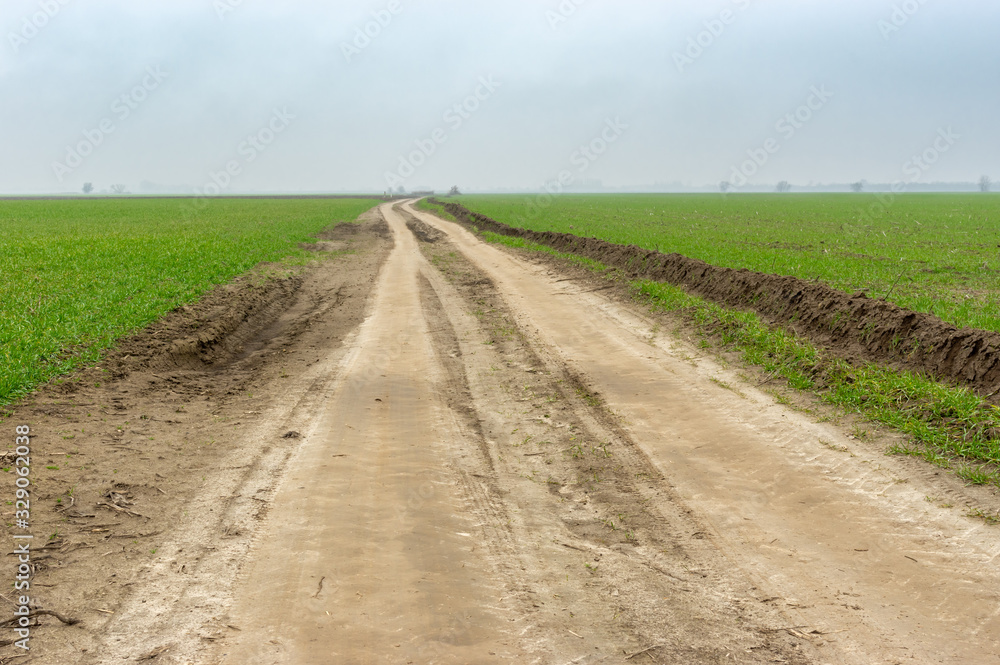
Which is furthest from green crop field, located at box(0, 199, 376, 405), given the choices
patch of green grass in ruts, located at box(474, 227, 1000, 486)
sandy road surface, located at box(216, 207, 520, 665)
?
patch of green grass in ruts, located at box(474, 227, 1000, 486)

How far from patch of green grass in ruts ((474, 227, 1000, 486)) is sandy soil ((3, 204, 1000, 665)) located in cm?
51

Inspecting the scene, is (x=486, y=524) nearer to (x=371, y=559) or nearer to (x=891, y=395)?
(x=371, y=559)

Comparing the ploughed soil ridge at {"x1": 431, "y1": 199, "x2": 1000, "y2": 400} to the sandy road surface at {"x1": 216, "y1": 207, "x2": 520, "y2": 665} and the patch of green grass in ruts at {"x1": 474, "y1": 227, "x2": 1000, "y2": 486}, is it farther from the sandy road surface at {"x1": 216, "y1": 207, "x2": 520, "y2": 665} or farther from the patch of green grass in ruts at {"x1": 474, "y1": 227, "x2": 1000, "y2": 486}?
the sandy road surface at {"x1": 216, "y1": 207, "x2": 520, "y2": 665}

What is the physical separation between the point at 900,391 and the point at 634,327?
15.9 ft

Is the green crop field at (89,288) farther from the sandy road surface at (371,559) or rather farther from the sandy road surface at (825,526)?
the sandy road surface at (825,526)

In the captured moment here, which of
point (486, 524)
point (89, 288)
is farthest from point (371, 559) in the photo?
point (89, 288)

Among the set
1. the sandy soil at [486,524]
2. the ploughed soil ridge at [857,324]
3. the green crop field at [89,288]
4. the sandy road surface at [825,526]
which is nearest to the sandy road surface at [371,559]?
the sandy soil at [486,524]

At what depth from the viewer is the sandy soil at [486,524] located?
3.48 meters

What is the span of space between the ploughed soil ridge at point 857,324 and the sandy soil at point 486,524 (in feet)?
7.17

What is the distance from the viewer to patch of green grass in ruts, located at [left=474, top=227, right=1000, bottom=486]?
5.81 metres

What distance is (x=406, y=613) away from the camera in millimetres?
3615

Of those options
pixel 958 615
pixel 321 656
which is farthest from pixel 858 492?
pixel 321 656

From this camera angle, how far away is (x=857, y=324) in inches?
379

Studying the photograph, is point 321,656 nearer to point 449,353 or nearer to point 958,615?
point 958,615
